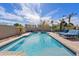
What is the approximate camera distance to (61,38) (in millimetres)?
6074

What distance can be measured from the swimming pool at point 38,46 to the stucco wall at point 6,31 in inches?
12.4

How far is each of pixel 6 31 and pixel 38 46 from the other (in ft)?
3.99

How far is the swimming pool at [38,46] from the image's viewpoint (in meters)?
5.61

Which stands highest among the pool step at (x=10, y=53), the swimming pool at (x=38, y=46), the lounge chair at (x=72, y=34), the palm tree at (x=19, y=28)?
the palm tree at (x=19, y=28)

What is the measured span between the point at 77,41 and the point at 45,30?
1088 millimetres

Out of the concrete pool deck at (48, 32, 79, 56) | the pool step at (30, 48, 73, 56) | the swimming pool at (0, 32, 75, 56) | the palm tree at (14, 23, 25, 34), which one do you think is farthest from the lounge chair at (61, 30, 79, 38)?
the palm tree at (14, 23, 25, 34)

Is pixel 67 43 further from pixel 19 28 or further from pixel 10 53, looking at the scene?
pixel 10 53

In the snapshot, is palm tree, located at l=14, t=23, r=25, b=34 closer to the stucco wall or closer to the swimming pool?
the stucco wall

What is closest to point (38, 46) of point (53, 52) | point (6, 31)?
point (53, 52)

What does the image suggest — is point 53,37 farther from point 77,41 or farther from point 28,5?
point 28,5

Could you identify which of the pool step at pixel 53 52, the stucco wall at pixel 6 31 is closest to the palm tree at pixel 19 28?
the stucco wall at pixel 6 31

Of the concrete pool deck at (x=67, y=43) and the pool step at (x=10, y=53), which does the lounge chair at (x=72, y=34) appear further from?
the pool step at (x=10, y=53)

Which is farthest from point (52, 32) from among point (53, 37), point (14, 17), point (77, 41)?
point (14, 17)

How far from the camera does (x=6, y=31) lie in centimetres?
627
